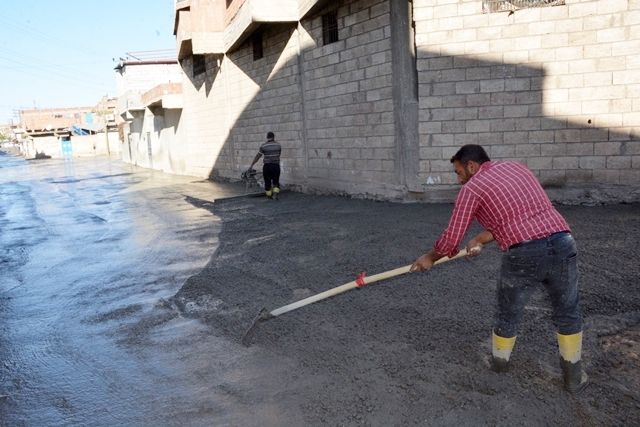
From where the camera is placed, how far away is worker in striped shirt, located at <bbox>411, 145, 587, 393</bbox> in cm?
313

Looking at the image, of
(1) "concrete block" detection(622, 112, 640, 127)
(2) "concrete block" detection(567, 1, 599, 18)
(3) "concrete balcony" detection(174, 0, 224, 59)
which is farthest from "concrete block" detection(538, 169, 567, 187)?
(3) "concrete balcony" detection(174, 0, 224, 59)

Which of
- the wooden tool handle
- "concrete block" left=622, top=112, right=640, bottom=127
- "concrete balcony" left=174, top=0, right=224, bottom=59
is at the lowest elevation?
the wooden tool handle

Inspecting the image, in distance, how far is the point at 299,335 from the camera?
4.48 meters

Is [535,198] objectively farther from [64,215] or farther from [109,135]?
[109,135]

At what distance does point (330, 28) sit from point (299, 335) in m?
9.52

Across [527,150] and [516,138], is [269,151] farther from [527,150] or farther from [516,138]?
[527,150]

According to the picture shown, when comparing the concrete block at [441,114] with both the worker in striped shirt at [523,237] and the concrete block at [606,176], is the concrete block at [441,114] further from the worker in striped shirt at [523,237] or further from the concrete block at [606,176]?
the worker in striped shirt at [523,237]

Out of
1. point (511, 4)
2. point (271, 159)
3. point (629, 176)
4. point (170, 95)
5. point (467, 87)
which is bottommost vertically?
point (629, 176)

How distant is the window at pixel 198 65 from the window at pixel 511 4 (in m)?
14.0

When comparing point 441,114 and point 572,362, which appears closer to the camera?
point 572,362

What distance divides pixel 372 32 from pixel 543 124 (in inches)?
158

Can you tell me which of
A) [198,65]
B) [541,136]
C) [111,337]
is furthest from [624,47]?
[198,65]

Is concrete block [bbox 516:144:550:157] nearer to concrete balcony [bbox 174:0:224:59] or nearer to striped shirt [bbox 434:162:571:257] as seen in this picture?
striped shirt [bbox 434:162:571:257]

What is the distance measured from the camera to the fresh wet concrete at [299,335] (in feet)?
10.8
